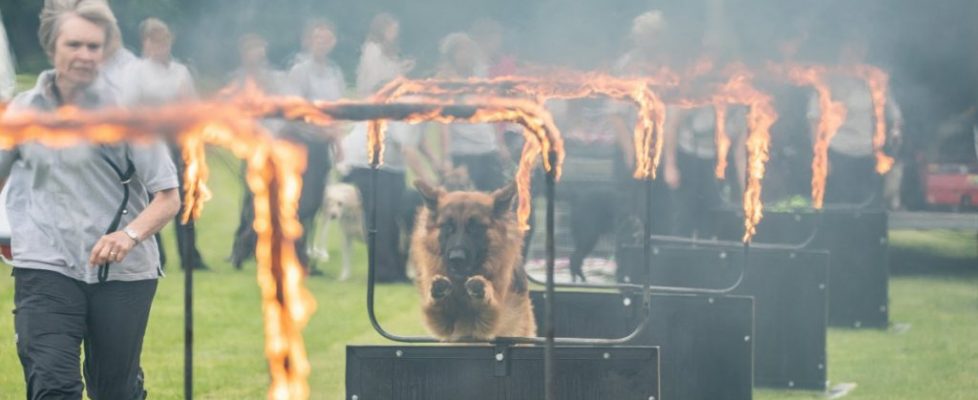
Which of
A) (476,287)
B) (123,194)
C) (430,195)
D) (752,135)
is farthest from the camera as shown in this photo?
(752,135)

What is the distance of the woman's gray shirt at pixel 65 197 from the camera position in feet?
18.0

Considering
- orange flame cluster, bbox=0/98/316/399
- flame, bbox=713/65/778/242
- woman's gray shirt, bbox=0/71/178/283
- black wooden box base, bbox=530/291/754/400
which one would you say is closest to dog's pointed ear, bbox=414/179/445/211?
black wooden box base, bbox=530/291/754/400

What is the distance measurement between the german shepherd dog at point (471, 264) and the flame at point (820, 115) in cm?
310

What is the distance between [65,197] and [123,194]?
19 cm

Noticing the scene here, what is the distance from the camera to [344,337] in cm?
1094

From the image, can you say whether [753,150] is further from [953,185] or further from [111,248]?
[953,185]

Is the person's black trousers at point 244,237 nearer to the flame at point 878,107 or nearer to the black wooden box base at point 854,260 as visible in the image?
the black wooden box base at point 854,260

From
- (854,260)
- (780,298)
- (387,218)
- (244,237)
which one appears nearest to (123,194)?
(780,298)

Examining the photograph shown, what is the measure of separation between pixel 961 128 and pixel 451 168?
6966 mm

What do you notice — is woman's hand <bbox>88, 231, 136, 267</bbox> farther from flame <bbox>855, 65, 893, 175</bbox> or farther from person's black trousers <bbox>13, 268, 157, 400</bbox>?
flame <bbox>855, 65, 893, 175</bbox>

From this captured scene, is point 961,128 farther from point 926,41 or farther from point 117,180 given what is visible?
point 117,180

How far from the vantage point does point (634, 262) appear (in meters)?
9.91

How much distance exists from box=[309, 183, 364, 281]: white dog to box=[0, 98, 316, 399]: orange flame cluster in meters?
10.8

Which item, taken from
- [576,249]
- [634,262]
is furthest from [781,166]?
[634,262]
